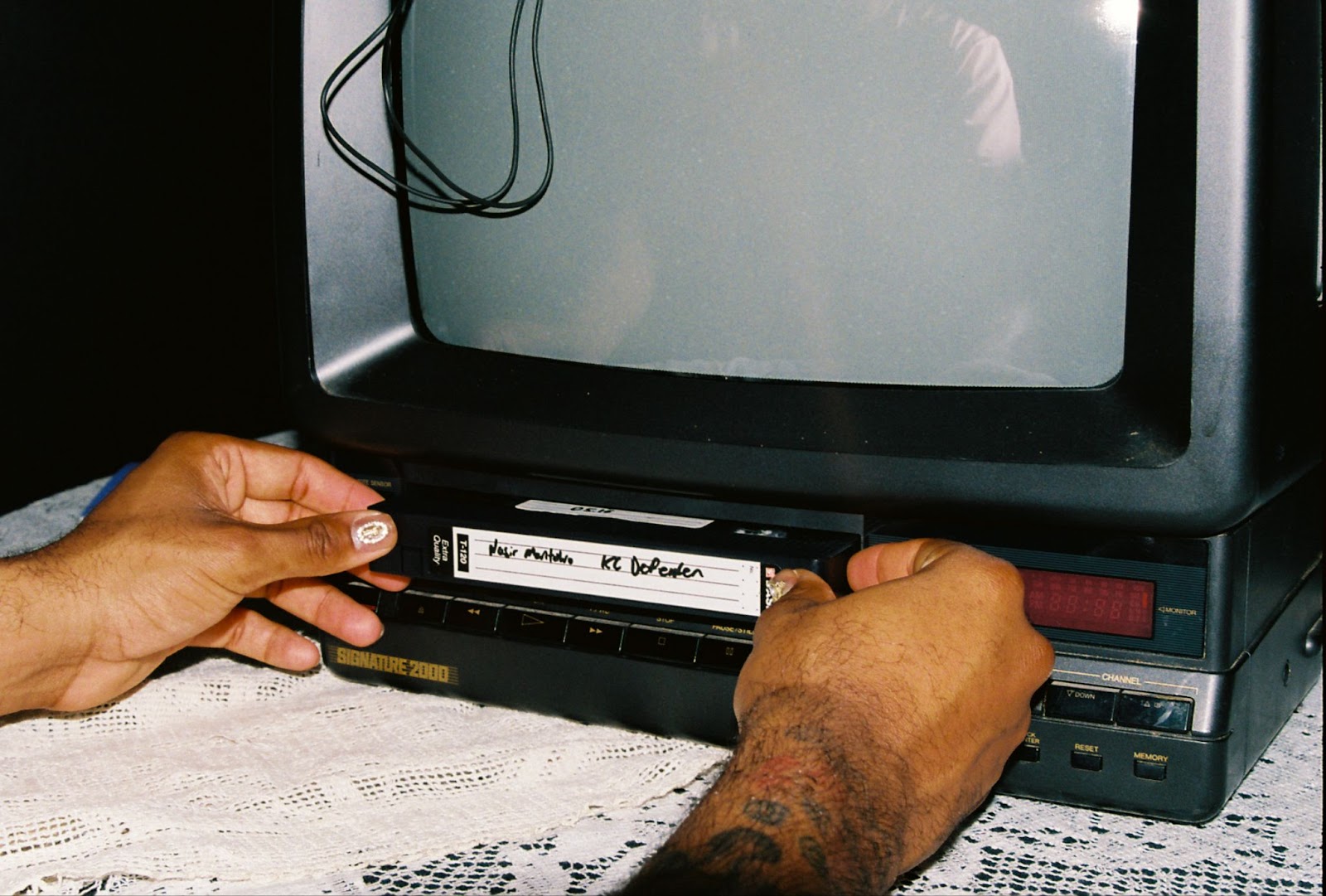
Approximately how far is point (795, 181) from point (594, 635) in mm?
348

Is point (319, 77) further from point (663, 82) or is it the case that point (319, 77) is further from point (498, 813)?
point (498, 813)

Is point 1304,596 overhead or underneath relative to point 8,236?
underneath

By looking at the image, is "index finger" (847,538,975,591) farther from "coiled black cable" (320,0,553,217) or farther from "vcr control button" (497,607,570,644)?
"coiled black cable" (320,0,553,217)

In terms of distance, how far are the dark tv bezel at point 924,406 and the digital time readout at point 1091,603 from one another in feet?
0.16

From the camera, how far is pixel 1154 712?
0.83 metres

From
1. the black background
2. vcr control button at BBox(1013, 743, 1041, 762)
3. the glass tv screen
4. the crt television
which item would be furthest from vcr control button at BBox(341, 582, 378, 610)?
the black background

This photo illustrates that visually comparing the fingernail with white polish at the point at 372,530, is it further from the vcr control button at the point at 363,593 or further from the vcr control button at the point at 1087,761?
the vcr control button at the point at 1087,761

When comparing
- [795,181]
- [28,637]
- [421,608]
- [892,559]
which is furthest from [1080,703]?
[28,637]

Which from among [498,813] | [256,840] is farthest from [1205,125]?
[256,840]

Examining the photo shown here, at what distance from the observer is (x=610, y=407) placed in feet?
3.14

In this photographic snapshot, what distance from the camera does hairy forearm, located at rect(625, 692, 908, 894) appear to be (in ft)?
2.17

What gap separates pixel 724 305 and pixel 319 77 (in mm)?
364

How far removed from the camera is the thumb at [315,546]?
97 centimetres

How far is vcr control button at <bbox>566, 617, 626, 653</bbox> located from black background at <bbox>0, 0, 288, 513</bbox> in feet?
2.97
